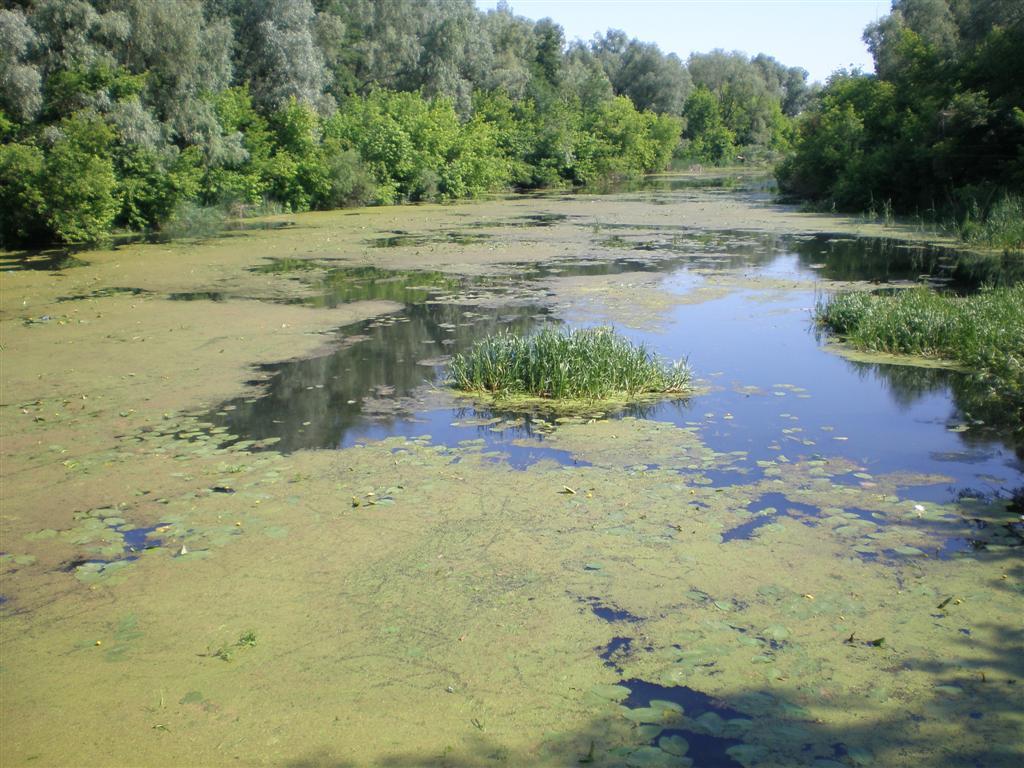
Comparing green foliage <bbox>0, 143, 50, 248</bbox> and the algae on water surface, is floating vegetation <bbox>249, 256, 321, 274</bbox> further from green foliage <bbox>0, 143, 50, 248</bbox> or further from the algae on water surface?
the algae on water surface

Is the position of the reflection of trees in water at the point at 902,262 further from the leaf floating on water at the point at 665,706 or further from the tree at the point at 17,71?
the tree at the point at 17,71

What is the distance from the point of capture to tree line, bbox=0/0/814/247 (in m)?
20.0

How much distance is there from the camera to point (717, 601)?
4.32 m

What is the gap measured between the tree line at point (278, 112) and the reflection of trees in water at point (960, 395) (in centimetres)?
1637

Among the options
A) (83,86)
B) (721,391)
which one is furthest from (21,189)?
(721,391)

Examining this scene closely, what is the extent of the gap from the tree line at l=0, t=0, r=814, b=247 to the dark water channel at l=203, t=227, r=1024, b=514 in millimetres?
9501

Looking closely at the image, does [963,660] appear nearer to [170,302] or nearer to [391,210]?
[170,302]

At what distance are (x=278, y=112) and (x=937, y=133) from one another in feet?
63.7

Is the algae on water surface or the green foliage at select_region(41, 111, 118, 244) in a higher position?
the green foliage at select_region(41, 111, 118, 244)

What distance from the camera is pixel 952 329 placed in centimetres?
939

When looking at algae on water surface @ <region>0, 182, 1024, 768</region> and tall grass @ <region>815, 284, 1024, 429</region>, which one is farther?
tall grass @ <region>815, 284, 1024, 429</region>

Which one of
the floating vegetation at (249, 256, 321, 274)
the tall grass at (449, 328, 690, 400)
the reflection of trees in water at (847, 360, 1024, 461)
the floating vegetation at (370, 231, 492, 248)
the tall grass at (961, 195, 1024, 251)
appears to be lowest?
the reflection of trees in water at (847, 360, 1024, 461)

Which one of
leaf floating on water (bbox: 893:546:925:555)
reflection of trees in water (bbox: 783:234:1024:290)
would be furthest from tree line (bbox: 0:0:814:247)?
leaf floating on water (bbox: 893:546:925:555)

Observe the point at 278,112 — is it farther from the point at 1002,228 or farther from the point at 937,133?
the point at 1002,228
